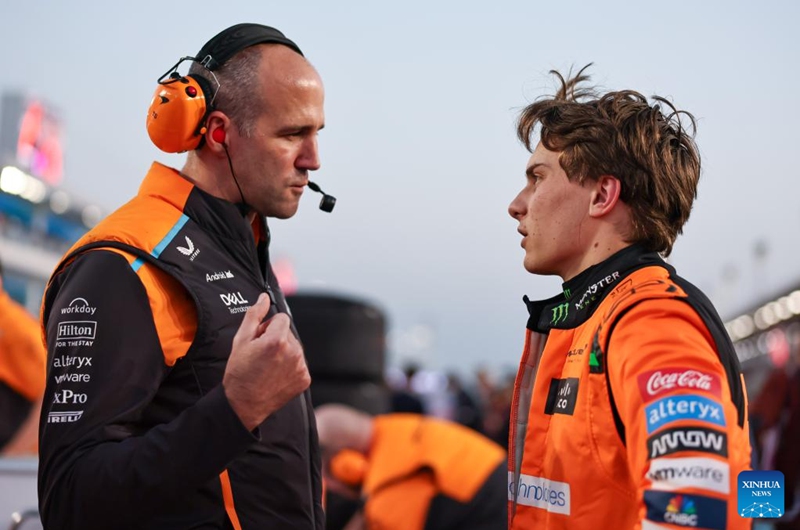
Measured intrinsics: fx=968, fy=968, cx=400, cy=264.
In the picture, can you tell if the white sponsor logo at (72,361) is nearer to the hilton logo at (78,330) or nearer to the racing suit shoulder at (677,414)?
the hilton logo at (78,330)

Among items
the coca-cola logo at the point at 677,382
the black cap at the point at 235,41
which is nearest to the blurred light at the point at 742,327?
the black cap at the point at 235,41

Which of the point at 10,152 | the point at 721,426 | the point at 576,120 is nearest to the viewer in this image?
the point at 721,426

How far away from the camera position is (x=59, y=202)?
1788 inches

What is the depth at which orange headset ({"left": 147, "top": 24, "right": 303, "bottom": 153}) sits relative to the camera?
2.58 metres

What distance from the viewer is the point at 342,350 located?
6.16m

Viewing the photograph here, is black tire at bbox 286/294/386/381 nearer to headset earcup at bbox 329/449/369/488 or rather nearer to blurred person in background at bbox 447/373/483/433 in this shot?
headset earcup at bbox 329/449/369/488

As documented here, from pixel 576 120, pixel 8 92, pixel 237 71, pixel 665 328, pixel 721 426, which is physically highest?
pixel 8 92

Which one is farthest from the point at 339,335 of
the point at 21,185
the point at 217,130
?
the point at 21,185

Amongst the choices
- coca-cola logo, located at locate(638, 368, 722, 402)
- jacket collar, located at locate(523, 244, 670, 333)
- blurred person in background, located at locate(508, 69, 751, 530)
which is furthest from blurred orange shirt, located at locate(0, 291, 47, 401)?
coca-cola logo, located at locate(638, 368, 722, 402)

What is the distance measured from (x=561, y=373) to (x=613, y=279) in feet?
0.77

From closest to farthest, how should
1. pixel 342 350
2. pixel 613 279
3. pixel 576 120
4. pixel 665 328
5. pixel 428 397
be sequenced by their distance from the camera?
pixel 665 328 → pixel 613 279 → pixel 576 120 → pixel 342 350 → pixel 428 397

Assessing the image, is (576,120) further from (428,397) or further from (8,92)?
(8,92)

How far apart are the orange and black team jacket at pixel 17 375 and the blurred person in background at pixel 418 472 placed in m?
1.82

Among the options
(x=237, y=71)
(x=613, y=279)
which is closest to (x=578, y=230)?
(x=613, y=279)
